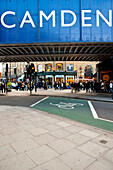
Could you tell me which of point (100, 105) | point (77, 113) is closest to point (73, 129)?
point (77, 113)

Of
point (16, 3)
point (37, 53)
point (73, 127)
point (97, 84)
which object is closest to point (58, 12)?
point (16, 3)

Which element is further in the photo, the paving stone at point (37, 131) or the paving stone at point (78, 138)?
the paving stone at point (37, 131)

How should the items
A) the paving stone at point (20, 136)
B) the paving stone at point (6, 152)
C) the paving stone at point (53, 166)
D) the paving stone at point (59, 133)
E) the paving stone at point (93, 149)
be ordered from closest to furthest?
the paving stone at point (53, 166) < the paving stone at point (6, 152) < the paving stone at point (93, 149) < the paving stone at point (20, 136) < the paving stone at point (59, 133)

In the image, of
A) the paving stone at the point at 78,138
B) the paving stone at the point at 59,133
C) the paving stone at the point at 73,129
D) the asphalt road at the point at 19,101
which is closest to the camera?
the paving stone at the point at 78,138

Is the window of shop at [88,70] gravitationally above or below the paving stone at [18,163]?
above

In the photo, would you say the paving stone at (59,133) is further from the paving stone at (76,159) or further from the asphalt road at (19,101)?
the asphalt road at (19,101)

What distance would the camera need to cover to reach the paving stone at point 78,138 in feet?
9.24

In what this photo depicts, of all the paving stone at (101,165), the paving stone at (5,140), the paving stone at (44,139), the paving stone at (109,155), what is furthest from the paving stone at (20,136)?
the paving stone at (109,155)

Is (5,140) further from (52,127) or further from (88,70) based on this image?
(88,70)

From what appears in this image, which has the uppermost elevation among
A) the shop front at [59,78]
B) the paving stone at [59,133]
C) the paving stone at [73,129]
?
the shop front at [59,78]

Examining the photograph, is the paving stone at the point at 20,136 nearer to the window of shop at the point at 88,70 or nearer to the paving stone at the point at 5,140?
the paving stone at the point at 5,140

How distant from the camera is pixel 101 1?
12164 millimetres

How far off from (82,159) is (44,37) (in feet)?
41.2

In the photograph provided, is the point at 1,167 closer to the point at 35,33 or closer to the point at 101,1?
the point at 35,33
